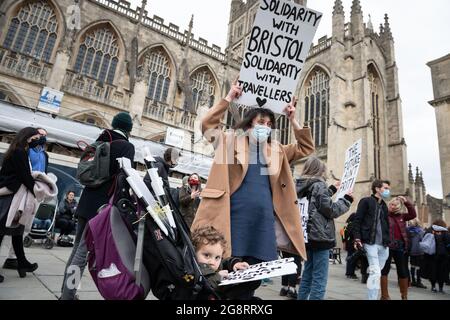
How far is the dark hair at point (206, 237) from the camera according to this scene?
1.69 m

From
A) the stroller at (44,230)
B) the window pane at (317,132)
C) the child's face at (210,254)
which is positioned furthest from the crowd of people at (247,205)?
the window pane at (317,132)

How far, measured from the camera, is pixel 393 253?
4.33 metres

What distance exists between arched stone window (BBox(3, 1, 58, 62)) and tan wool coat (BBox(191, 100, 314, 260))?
53.7 ft

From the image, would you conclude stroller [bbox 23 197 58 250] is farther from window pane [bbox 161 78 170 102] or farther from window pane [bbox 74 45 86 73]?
window pane [bbox 161 78 170 102]

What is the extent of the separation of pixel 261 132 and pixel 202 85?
Result: 808 inches

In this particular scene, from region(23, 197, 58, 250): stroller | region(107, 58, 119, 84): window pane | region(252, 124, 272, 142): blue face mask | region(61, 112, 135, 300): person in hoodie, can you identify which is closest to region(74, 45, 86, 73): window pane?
region(107, 58, 119, 84): window pane

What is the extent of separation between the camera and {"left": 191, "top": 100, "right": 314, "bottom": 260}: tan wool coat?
78.2 inches

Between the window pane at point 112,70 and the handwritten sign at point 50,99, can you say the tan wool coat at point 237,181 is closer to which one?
the handwritten sign at point 50,99

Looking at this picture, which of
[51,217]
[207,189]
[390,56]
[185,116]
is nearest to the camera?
[207,189]

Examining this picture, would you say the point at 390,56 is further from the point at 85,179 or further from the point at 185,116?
the point at 85,179

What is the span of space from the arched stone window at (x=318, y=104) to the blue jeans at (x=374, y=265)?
63.4ft

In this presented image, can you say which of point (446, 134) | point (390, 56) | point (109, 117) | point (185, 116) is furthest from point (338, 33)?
point (109, 117)

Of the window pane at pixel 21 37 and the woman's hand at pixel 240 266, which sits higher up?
the window pane at pixel 21 37

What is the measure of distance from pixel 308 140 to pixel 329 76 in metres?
22.6
